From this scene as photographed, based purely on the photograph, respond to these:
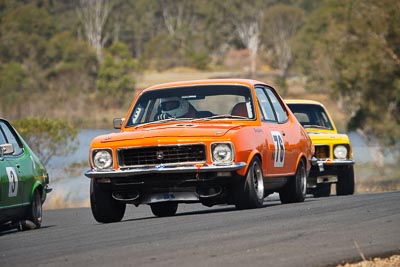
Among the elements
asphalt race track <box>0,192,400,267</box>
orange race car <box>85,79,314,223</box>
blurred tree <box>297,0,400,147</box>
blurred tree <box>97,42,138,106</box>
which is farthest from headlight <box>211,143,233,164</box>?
blurred tree <box>97,42,138,106</box>

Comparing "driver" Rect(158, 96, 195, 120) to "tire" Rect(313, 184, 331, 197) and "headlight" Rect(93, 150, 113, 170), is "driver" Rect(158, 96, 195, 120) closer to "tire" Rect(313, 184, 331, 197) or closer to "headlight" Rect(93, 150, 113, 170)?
"headlight" Rect(93, 150, 113, 170)

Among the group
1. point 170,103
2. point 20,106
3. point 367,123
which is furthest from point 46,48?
point 170,103

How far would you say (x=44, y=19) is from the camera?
83.4 m

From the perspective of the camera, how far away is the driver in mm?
12312

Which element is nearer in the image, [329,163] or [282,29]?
[329,163]

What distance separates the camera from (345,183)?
1789cm

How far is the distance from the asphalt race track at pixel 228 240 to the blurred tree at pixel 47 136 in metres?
26.6

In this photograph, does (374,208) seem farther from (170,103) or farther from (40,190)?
(40,190)

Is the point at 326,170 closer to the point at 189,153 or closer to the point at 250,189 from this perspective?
the point at 250,189

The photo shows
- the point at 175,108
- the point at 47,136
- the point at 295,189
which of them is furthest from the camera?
the point at 47,136

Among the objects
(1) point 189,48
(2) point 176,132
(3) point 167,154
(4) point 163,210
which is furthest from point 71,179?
(1) point 189,48

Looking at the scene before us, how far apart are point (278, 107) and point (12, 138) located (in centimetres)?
341

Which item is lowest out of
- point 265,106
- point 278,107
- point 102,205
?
point 102,205

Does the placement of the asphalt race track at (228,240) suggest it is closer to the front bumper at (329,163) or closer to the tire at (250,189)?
the tire at (250,189)
